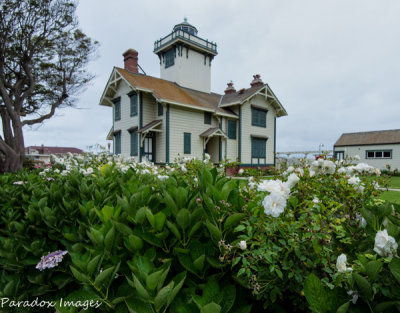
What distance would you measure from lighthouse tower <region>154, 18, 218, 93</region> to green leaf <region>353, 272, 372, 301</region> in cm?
2119

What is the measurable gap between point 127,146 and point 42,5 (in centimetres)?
977

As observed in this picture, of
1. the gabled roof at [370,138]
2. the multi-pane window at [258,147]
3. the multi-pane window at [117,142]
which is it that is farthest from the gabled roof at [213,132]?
the gabled roof at [370,138]

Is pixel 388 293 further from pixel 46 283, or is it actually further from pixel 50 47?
pixel 50 47

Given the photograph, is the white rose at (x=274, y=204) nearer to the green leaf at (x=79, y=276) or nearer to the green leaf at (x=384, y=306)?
the green leaf at (x=384, y=306)

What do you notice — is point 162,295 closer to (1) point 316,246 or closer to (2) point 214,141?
(1) point 316,246

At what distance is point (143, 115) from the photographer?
16469mm

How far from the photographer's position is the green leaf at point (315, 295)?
0.86 meters

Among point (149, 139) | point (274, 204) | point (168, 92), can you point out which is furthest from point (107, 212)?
point (168, 92)

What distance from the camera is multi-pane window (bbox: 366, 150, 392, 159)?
28.5m

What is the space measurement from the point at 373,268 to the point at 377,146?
119ft

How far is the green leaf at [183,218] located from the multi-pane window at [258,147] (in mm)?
20381

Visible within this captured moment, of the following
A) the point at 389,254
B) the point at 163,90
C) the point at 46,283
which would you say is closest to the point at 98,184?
the point at 46,283

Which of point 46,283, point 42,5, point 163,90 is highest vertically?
point 42,5

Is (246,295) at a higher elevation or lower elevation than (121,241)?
lower
